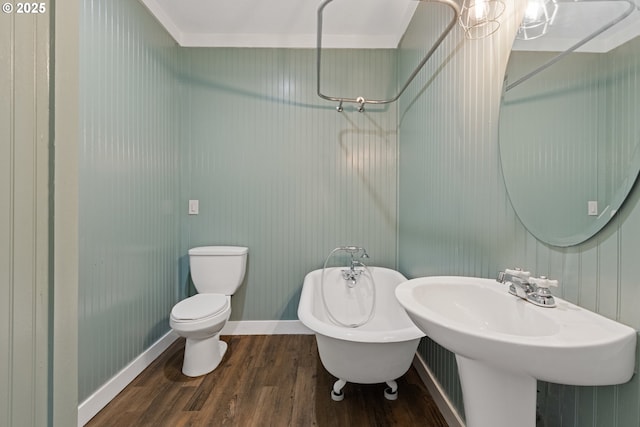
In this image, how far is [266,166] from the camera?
2256mm

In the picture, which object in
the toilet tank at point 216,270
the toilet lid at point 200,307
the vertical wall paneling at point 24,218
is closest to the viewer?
the vertical wall paneling at point 24,218

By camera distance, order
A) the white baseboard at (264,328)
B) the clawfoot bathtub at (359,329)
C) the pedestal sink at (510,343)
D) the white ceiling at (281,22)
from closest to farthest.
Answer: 1. the pedestal sink at (510,343)
2. the clawfoot bathtub at (359,329)
3. the white ceiling at (281,22)
4. the white baseboard at (264,328)

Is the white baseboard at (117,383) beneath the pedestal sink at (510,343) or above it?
beneath

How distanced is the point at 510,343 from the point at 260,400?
4.57 feet

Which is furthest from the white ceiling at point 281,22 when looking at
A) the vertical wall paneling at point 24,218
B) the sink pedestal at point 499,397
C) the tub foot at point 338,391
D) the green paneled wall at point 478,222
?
the tub foot at point 338,391

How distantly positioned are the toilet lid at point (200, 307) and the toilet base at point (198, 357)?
22 centimetres

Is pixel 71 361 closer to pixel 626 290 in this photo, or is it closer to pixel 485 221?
pixel 626 290

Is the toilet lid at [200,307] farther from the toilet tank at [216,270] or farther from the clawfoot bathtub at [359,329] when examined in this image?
the clawfoot bathtub at [359,329]

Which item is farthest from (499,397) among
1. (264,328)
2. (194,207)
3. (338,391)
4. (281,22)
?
(281,22)

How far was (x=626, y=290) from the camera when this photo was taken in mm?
629

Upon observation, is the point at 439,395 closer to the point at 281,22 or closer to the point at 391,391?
the point at 391,391

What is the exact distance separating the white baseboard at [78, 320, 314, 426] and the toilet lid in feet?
1.45

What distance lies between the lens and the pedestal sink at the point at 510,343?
0.56m

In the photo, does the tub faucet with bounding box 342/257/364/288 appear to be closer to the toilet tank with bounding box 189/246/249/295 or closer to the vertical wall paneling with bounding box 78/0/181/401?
the toilet tank with bounding box 189/246/249/295
